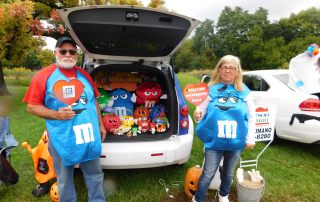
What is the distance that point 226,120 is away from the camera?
101 inches

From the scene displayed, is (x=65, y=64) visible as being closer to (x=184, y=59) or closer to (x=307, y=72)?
(x=307, y=72)

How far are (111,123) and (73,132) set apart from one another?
0.97 m

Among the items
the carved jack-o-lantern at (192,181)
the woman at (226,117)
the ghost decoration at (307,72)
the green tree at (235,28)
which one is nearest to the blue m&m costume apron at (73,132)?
the woman at (226,117)

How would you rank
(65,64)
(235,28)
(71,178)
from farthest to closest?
(235,28) < (71,178) < (65,64)

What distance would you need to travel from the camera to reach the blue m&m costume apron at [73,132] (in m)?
2.25

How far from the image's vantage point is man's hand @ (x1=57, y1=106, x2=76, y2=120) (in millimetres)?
2193

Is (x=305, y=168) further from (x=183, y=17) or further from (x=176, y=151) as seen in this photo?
(x=183, y=17)

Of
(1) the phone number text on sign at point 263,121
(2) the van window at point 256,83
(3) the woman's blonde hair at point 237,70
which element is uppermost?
(3) the woman's blonde hair at point 237,70

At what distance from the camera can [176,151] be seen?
2988 mm

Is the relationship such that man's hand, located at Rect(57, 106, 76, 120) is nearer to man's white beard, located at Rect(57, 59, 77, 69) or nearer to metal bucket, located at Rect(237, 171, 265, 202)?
man's white beard, located at Rect(57, 59, 77, 69)

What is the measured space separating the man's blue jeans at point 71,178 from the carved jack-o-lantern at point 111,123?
0.70 m

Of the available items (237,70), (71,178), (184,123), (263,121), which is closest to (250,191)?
(263,121)

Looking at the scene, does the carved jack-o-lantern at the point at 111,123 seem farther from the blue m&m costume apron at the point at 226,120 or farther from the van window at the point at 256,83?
the van window at the point at 256,83

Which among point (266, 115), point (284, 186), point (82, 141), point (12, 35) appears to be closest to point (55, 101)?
point (82, 141)
